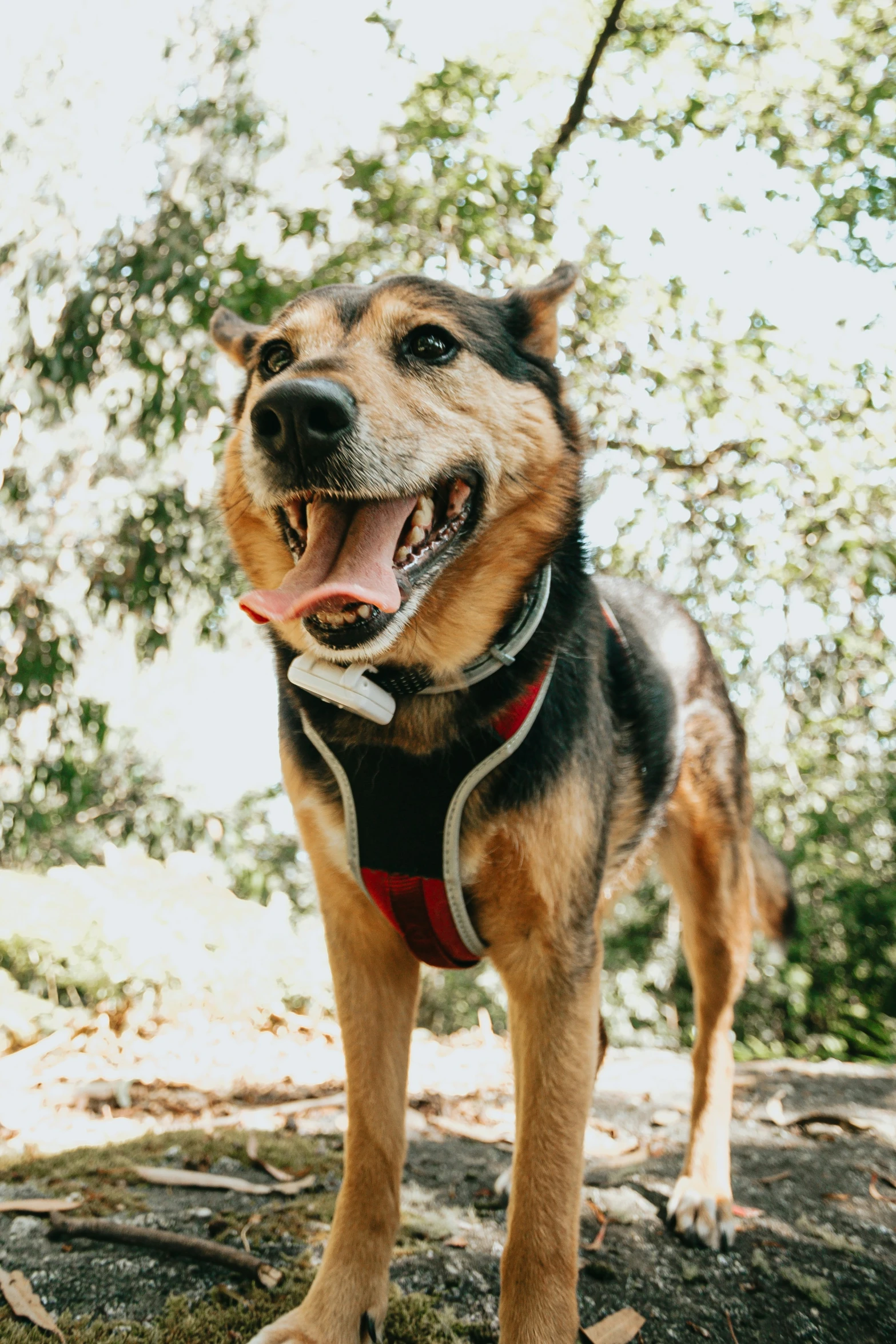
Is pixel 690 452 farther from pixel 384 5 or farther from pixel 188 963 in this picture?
pixel 188 963

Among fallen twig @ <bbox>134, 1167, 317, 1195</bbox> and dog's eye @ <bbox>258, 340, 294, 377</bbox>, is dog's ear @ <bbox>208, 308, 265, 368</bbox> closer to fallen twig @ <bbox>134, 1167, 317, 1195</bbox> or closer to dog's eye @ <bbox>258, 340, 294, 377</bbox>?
dog's eye @ <bbox>258, 340, 294, 377</bbox>

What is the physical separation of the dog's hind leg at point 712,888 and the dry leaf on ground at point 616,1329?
94 cm

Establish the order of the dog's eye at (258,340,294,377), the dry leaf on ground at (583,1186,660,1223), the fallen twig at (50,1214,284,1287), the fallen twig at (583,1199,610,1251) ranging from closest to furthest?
1. the fallen twig at (50,1214,284,1287)
2. the dog's eye at (258,340,294,377)
3. the fallen twig at (583,1199,610,1251)
4. the dry leaf on ground at (583,1186,660,1223)

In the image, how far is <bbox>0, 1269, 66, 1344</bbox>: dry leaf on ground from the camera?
6.56 ft

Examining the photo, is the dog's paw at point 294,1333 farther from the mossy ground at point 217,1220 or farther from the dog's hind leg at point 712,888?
the dog's hind leg at point 712,888

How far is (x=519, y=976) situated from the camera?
2.18 m

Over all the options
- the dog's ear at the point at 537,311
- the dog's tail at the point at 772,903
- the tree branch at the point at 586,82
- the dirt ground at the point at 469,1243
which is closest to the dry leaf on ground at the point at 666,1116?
the dirt ground at the point at 469,1243

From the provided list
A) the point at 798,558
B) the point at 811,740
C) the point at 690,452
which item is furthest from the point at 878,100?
the point at 811,740

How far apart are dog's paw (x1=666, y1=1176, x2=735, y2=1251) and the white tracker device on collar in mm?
1887

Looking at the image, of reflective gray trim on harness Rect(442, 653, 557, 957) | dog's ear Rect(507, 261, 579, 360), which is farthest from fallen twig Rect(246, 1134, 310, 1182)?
→ dog's ear Rect(507, 261, 579, 360)

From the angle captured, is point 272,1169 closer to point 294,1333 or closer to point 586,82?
point 294,1333

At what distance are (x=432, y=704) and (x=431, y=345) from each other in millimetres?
952

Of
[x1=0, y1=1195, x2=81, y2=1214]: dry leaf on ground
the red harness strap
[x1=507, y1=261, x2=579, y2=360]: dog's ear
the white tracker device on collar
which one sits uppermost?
[x1=507, y1=261, x2=579, y2=360]: dog's ear

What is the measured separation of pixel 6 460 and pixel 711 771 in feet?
20.0
